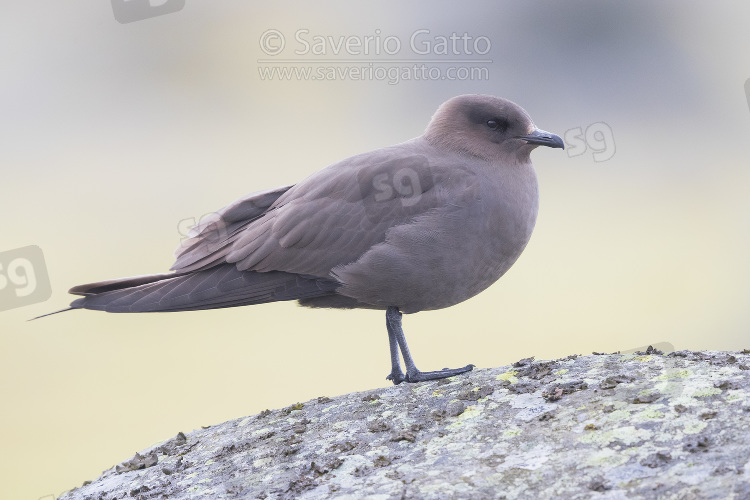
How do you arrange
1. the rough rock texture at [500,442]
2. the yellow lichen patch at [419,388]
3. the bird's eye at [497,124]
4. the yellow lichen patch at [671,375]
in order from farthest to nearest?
the bird's eye at [497,124] < the yellow lichen patch at [419,388] < the yellow lichen patch at [671,375] < the rough rock texture at [500,442]

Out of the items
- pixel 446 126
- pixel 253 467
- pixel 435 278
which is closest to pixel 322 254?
pixel 435 278

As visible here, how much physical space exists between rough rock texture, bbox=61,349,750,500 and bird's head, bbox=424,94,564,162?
1.36m

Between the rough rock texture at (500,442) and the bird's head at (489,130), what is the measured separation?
136 cm

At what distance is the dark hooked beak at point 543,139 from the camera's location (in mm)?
5090

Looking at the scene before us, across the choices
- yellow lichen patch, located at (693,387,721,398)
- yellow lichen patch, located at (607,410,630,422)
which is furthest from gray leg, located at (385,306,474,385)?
yellow lichen patch, located at (693,387,721,398)

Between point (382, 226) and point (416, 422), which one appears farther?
point (382, 226)

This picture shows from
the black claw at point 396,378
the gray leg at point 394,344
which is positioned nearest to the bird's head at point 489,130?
the gray leg at point 394,344

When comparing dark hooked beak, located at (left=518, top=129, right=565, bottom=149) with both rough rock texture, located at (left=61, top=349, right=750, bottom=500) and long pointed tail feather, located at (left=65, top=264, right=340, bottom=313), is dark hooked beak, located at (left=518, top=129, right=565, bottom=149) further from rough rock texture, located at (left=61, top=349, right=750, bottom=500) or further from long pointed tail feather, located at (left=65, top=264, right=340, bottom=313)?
long pointed tail feather, located at (left=65, top=264, right=340, bottom=313)

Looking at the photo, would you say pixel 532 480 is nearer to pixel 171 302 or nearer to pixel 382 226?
pixel 382 226

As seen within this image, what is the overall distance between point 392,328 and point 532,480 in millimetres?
2037

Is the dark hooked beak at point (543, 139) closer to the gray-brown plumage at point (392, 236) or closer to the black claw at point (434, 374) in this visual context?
the gray-brown plumage at point (392, 236)

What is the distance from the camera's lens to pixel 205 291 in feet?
16.4

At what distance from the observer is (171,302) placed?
4.98 m

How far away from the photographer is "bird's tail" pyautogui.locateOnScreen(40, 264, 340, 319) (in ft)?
16.3
